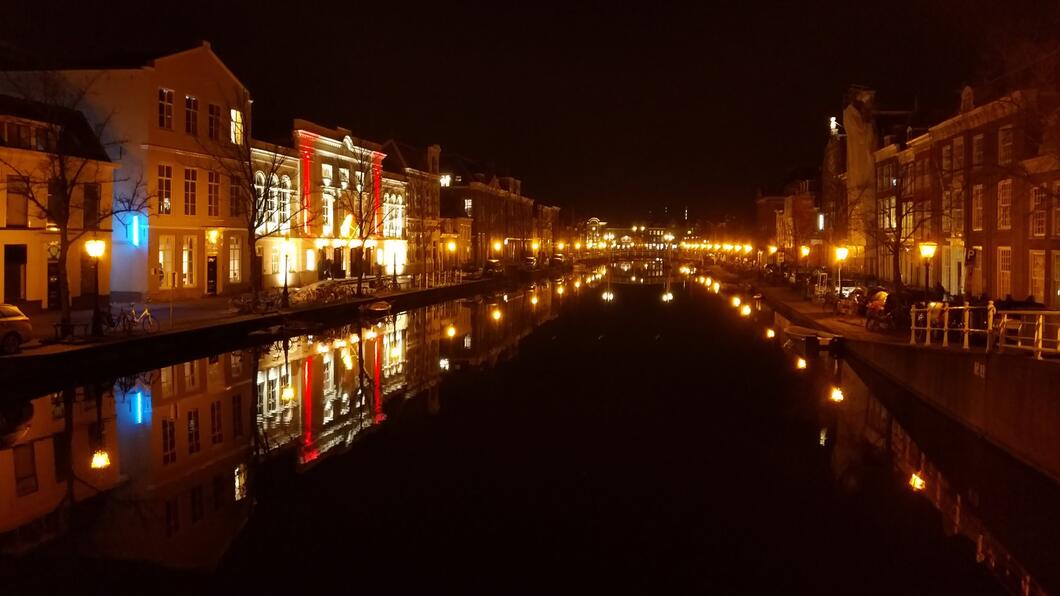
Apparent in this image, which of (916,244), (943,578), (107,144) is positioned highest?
(107,144)

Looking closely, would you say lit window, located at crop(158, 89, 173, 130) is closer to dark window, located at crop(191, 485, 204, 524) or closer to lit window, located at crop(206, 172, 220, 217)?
lit window, located at crop(206, 172, 220, 217)

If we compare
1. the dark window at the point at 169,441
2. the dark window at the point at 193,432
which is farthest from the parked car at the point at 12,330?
the dark window at the point at 169,441

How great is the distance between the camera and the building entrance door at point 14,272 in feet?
104

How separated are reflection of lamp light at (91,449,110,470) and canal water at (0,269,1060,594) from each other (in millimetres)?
50

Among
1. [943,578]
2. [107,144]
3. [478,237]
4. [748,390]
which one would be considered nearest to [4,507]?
[943,578]

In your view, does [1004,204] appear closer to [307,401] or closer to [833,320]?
[833,320]

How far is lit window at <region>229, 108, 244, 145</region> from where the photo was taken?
44.7 m

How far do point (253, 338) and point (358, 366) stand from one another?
6972mm

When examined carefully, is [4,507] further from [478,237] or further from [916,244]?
[478,237]

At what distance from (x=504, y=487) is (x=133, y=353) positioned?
612 inches

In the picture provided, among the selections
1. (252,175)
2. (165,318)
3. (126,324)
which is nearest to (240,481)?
(126,324)

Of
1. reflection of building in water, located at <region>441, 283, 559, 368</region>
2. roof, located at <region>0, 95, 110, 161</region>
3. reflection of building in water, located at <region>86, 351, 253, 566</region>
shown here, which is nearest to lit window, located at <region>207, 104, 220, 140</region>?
roof, located at <region>0, 95, 110, 161</region>

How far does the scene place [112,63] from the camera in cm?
3875

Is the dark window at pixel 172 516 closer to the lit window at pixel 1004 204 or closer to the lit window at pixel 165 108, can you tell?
the lit window at pixel 165 108
